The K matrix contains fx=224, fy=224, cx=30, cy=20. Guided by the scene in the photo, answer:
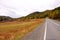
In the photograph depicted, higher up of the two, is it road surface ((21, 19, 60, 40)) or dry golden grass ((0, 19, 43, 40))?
road surface ((21, 19, 60, 40))

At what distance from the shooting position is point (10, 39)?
2091 centimetres

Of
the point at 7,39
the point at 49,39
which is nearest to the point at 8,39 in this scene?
the point at 7,39

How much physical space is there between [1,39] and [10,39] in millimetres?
1026

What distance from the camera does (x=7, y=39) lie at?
2133cm

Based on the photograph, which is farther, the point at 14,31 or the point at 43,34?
the point at 14,31

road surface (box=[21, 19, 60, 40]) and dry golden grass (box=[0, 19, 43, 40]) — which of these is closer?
road surface (box=[21, 19, 60, 40])

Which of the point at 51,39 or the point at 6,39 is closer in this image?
the point at 51,39

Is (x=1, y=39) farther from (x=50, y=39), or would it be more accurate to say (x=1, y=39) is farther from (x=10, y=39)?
(x=50, y=39)

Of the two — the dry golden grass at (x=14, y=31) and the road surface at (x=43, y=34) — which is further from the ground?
the road surface at (x=43, y=34)

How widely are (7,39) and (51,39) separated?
170 inches

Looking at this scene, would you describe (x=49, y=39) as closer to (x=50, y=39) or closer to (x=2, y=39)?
(x=50, y=39)

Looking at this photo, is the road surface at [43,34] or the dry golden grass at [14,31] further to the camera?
the dry golden grass at [14,31]

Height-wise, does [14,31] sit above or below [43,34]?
below

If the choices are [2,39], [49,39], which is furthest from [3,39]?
[49,39]
